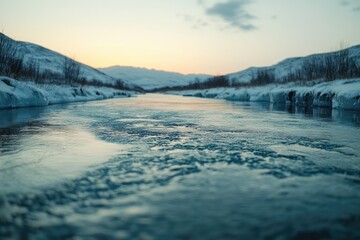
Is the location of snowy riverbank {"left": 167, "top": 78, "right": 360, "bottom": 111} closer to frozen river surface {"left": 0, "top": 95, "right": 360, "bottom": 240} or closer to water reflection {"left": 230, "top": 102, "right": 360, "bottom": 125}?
water reflection {"left": 230, "top": 102, "right": 360, "bottom": 125}

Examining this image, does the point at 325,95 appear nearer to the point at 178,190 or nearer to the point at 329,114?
the point at 329,114

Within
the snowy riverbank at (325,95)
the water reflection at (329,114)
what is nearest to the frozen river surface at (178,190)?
the water reflection at (329,114)

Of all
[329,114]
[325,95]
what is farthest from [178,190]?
[325,95]

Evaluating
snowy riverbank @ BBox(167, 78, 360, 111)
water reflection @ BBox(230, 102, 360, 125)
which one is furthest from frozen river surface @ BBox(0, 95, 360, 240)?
snowy riverbank @ BBox(167, 78, 360, 111)

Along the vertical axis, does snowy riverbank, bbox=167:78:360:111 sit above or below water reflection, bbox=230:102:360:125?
above

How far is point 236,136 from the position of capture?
4.14 metres

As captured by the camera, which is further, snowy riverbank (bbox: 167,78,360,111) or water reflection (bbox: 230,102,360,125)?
snowy riverbank (bbox: 167,78,360,111)

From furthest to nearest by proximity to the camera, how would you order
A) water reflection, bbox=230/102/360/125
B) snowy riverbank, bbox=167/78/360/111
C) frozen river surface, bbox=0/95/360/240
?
snowy riverbank, bbox=167/78/360/111 → water reflection, bbox=230/102/360/125 → frozen river surface, bbox=0/95/360/240

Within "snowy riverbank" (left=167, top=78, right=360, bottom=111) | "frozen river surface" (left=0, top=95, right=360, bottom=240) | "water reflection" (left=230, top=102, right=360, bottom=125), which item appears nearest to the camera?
"frozen river surface" (left=0, top=95, right=360, bottom=240)

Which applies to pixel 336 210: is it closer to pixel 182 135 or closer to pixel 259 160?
pixel 259 160

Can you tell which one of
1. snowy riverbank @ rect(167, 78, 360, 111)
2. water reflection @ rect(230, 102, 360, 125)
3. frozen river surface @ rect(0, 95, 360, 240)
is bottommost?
frozen river surface @ rect(0, 95, 360, 240)

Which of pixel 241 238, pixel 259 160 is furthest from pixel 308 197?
pixel 259 160

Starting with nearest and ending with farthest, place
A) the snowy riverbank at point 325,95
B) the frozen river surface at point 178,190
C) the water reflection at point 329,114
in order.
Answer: the frozen river surface at point 178,190 < the water reflection at point 329,114 < the snowy riverbank at point 325,95

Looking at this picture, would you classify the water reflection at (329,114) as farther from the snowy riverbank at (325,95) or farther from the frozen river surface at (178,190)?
the frozen river surface at (178,190)
